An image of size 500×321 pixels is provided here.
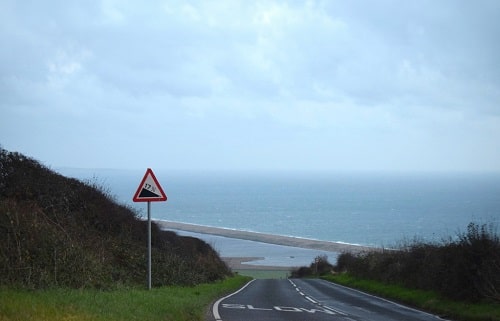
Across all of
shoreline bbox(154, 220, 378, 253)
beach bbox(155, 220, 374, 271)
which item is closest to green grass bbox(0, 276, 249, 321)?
beach bbox(155, 220, 374, 271)

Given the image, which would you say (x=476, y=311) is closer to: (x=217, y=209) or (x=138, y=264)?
(x=138, y=264)

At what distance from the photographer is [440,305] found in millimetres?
17781

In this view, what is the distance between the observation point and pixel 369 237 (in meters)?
95.1

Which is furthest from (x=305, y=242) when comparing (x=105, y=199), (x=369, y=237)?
(x=105, y=199)

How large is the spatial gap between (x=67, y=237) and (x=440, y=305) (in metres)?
11.0

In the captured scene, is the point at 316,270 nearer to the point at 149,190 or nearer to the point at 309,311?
the point at 309,311

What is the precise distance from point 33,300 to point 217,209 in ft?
500

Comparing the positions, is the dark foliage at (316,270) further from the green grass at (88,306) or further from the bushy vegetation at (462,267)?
the green grass at (88,306)

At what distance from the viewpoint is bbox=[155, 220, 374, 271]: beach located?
234ft

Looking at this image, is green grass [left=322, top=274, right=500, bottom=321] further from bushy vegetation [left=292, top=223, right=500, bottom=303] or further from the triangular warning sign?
the triangular warning sign

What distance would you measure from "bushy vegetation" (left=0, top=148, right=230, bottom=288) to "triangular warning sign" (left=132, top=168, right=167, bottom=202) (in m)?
2.40

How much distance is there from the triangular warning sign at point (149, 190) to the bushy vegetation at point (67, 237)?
2399 mm

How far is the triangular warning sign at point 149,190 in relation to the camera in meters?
14.1

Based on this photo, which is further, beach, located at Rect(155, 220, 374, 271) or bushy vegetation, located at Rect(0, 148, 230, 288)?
beach, located at Rect(155, 220, 374, 271)
